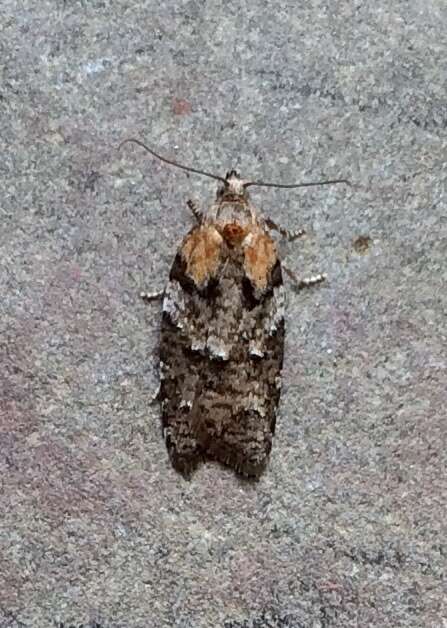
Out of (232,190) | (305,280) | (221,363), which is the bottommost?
(221,363)

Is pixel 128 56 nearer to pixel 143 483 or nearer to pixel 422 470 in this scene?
pixel 143 483

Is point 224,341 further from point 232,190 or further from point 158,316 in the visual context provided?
point 232,190

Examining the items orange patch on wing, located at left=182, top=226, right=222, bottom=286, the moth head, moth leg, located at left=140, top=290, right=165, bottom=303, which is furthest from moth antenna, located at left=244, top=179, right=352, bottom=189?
moth leg, located at left=140, top=290, right=165, bottom=303

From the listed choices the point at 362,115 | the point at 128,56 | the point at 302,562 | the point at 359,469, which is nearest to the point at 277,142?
the point at 362,115

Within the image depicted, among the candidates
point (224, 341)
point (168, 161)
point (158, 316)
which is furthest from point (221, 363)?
point (168, 161)

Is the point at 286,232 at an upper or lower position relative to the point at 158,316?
upper

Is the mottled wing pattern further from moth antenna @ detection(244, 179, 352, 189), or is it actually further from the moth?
moth antenna @ detection(244, 179, 352, 189)
